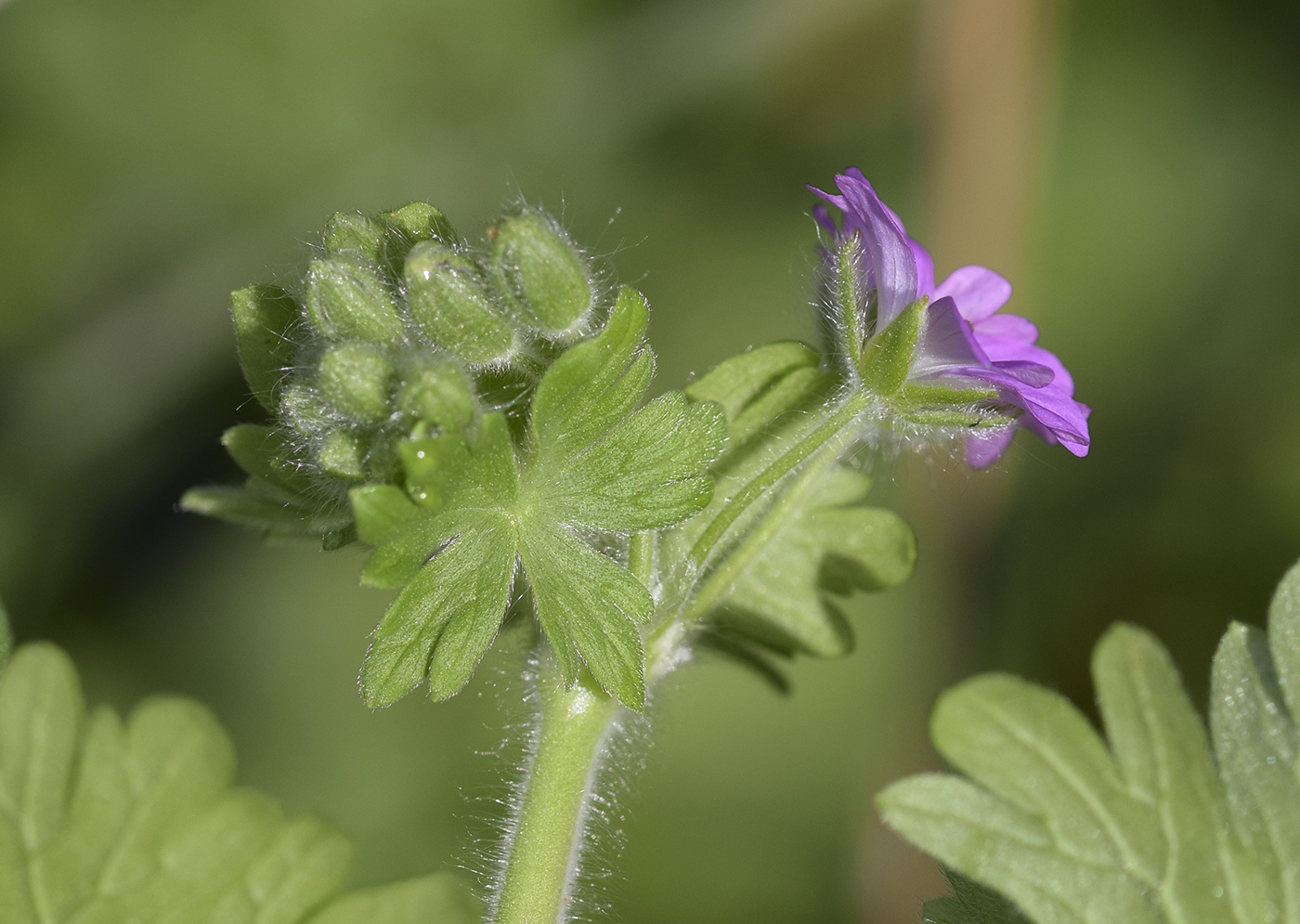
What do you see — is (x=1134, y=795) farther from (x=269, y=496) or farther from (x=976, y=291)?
(x=269, y=496)

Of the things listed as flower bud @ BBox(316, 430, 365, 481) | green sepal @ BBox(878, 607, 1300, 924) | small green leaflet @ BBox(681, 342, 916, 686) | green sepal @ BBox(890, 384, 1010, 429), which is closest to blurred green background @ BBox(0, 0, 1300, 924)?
small green leaflet @ BBox(681, 342, 916, 686)

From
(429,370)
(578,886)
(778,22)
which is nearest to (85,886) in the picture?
(578,886)

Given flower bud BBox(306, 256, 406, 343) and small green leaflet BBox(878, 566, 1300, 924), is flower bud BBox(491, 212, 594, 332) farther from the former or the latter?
small green leaflet BBox(878, 566, 1300, 924)

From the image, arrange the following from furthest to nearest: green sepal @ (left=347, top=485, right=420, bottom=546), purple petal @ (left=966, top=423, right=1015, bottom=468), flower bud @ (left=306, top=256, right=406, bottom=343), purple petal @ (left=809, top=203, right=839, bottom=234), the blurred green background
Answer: the blurred green background → purple petal @ (left=809, top=203, right=839, bottom=234) → purple petal @ (left=966, top=423, right=1015, bottom=468) → flower bud @ (left=306, top=256, right=406, bottom=343) → green sepal @ (left=347, top=485, right=420, bottom=546)

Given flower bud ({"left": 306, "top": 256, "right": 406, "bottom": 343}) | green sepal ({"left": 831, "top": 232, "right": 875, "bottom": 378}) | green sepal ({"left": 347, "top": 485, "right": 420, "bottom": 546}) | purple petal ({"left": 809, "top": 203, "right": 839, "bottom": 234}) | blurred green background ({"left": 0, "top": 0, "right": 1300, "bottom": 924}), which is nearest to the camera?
green sepal ({"left": 347, "top": 485, "right": 420, "bottom": 546})

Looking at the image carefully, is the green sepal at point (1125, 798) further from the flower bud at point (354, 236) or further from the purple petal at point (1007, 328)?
the flower bud at point (354, 236)

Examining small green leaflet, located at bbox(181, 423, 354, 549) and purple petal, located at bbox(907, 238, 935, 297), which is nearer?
small green leaflet, located at bbox(181, 423, 354, 549)

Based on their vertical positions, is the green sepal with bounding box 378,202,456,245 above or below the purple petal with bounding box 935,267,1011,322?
below
